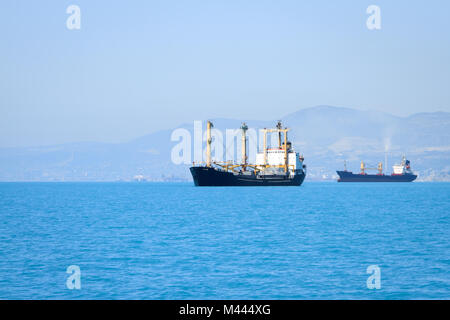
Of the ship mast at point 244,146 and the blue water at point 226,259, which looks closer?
the blue water at point 226,259

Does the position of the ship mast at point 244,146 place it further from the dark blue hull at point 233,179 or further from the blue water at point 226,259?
the blue water at point 226,259

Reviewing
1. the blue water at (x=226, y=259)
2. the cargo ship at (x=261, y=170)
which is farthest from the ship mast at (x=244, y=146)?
the blue water at (x=226, y=259)

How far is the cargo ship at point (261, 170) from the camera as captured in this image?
137875 mm

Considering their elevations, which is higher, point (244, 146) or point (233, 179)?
point (244, 146)

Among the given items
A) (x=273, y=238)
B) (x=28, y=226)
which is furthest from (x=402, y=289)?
(x=28, y=226)

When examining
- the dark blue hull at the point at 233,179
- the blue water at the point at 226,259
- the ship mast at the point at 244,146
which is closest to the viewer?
the blue water at the point at 226,259

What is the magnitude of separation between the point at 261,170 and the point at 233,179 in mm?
15276

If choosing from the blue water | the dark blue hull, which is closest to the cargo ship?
the dark blue hull

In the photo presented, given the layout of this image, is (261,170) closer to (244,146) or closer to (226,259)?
(244,146)

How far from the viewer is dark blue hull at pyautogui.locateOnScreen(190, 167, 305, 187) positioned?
135500mm

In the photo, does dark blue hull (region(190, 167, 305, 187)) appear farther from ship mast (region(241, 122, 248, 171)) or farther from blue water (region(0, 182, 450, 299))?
blue water (region(0, 182, 450, 299))

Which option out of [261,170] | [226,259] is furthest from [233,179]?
[226,259]

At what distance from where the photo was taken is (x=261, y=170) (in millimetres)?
153000
